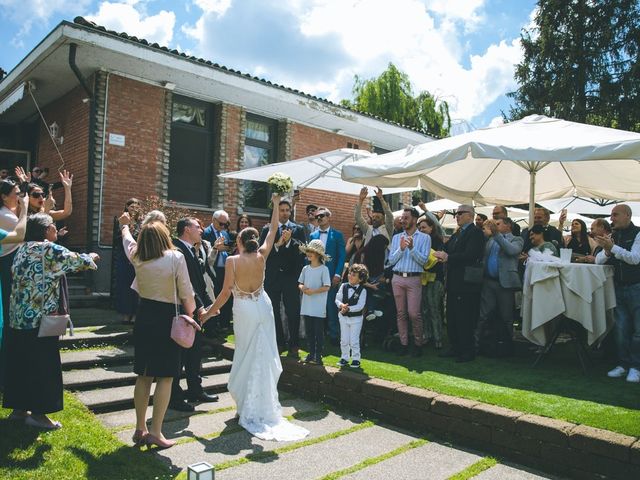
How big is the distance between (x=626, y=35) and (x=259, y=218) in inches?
703

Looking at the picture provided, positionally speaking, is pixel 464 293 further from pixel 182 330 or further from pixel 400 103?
pixel 400 103

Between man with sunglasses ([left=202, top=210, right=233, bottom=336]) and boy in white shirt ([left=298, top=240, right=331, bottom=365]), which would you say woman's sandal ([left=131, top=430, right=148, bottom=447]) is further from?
man with sunglasses ([left=202, top=210, right=233, bottom=336])

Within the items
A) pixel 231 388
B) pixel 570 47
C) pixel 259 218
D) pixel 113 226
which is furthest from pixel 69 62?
pixel 570 47

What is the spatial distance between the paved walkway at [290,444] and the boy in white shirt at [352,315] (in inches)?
29.6

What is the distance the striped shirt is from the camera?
697 cm

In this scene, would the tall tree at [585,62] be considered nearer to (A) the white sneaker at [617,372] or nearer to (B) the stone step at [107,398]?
(A) the white sneaker at [617,372]

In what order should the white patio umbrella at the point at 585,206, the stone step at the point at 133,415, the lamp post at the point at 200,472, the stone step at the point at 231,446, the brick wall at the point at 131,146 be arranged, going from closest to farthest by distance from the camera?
1. the lamp post at the point at 200,472
2. the stone step at the point at 231,446
3. the stone step at the point at 133,415
4. the brick wall at the point at 131,146
5. the white patio umbrella at the point at 585,206

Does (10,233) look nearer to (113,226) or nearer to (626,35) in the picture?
(113,226)

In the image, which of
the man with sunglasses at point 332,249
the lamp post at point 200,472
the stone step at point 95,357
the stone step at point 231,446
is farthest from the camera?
the man with sunglasses at point 332,249

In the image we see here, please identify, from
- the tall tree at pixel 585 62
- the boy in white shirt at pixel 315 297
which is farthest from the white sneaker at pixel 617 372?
the tall tree at pixel 585 62

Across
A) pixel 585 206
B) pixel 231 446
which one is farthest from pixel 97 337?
pixel 585 206

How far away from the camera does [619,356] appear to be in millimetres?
5875

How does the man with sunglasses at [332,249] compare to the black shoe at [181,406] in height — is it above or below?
above

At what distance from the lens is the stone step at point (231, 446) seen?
4.23 metres
